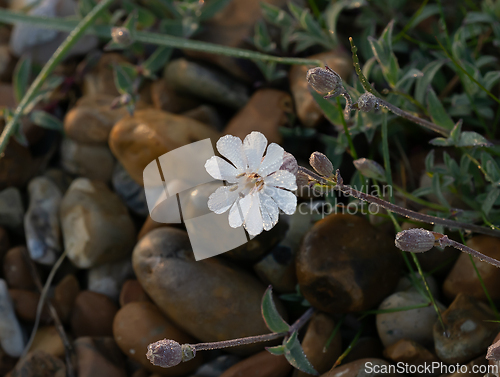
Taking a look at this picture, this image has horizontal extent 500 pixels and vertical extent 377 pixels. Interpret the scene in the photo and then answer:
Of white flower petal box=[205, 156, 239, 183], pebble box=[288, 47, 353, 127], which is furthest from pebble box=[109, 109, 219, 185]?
white flower petal box=[205, 156, 239, 183]

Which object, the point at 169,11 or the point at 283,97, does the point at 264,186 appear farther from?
the point at 169,11

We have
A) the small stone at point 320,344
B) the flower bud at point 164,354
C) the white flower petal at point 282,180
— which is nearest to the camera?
the white flower petal at point 282,180

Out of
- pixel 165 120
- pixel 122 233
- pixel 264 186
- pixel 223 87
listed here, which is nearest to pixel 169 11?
pixel 223 87

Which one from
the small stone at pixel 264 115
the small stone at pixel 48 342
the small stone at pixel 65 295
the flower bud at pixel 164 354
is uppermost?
the small stone at pixel 264 115

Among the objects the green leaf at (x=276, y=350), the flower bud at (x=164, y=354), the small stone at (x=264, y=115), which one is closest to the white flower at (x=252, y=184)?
the flower bud at (x=164, y=354)

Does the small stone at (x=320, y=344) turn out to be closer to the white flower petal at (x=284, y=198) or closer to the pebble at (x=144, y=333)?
the pebble at (x=144, y=333)

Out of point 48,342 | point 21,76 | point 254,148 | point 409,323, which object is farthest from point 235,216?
point 21,76
